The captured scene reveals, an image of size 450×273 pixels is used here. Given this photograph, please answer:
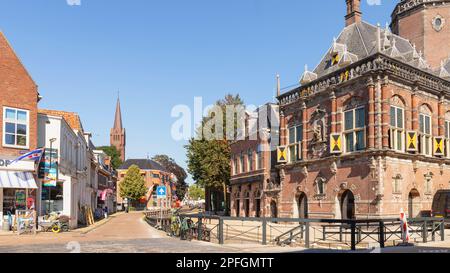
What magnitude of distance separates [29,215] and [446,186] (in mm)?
25865

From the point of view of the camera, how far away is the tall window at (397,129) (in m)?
26.1

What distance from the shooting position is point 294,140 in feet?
109

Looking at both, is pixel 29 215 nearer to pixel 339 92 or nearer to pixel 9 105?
pixel 9 105

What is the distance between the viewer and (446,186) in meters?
29.5

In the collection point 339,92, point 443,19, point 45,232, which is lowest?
point 45,232

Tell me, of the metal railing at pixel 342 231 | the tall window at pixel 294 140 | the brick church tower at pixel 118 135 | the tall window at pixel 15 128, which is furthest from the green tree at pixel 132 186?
the tall window at pixel 15 128

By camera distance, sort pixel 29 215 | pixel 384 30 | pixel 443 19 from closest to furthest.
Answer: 1. pixel 29 215
2. pixel 384 30
3. pixel 443 19

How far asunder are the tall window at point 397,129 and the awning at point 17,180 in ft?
67.2

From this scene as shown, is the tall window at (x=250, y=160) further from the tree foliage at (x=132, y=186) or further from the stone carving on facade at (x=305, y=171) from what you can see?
the tree foliage at (x=132, y=186)

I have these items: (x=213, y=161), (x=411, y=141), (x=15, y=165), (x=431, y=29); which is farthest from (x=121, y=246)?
(x=213, y=161)

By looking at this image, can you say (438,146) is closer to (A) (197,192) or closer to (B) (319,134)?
(B) (319,134)

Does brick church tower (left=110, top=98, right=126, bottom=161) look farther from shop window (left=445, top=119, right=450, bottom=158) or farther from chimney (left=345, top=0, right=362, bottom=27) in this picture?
shop window (left=445, top=119, right=450, bottom=158)

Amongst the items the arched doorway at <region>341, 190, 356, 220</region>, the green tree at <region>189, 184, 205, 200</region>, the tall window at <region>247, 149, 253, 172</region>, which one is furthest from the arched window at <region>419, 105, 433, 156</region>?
the green tree at <region>189, 184, 205, 200</region>
